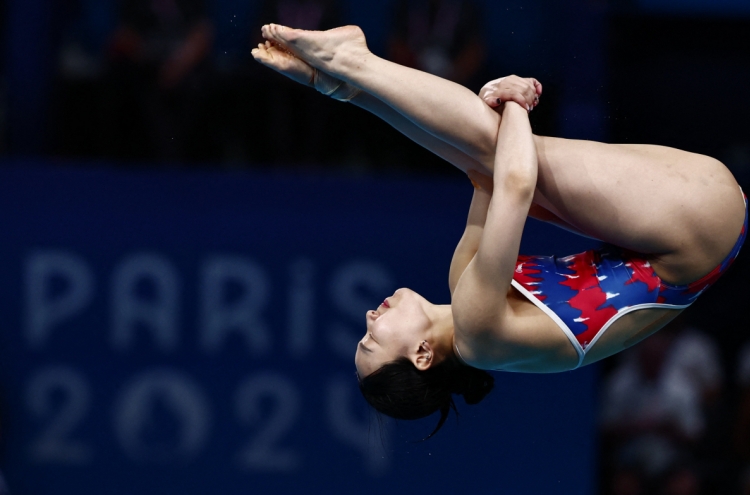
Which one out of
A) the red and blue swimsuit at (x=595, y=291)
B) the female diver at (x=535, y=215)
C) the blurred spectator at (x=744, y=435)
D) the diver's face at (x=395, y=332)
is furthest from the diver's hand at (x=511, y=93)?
the blurred spectator at (x=744, y=435)

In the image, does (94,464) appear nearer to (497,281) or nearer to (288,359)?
(288,359)

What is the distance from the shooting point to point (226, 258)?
16.7 ft

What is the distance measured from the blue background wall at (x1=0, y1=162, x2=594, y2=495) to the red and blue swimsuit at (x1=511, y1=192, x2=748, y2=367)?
2087 millimetres

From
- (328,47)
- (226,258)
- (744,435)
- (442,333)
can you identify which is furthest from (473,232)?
(744,435)

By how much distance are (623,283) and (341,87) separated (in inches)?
40.6

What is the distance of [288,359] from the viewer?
5094 mm

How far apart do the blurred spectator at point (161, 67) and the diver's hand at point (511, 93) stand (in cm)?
257

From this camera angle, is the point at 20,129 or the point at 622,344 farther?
the point at 20,129

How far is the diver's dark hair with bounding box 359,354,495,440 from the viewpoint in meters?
3.18

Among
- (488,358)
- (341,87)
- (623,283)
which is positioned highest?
(341,87)

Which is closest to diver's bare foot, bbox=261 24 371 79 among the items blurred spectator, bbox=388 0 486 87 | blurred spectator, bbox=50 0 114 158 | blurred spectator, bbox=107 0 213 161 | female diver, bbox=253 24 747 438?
female diver, bbox=253 24 747 438

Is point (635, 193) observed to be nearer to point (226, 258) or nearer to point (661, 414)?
point (226, 258)

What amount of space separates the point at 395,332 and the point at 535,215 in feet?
1.88

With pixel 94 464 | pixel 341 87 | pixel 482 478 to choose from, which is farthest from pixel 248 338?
pixel 341 87
